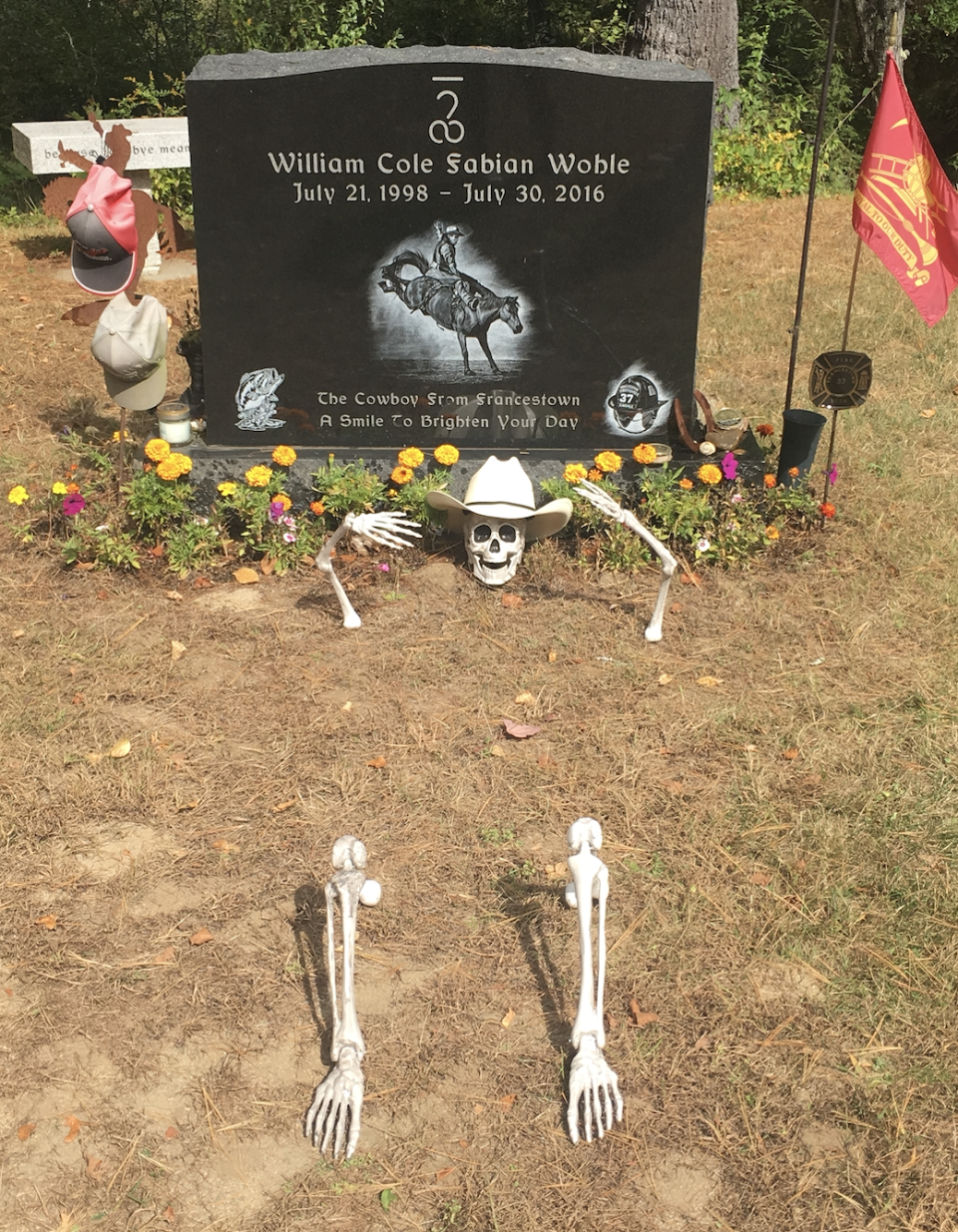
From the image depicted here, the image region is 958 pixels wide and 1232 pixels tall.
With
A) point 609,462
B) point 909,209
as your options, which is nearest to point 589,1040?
point 609,462

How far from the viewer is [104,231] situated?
19.5 ft

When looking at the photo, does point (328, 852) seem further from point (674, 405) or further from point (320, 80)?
point (320, 80)

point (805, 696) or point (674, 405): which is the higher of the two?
point (674, 405)

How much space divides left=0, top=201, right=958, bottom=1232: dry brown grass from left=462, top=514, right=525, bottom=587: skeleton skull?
117 mm

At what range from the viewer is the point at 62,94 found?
51.5 feet

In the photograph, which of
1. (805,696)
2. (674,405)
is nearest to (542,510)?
(674,405)

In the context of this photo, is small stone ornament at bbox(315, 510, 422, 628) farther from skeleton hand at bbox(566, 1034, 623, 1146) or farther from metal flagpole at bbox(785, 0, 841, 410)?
skeleton hand at bbox(566, 1034, 623, 1146)

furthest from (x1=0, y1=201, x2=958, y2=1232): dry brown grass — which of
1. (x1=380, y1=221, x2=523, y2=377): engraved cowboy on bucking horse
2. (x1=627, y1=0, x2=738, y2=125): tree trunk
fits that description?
(x1=627, y1=0, x2=738, y2=125): tree trunk

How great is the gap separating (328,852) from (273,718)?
0.87 meters

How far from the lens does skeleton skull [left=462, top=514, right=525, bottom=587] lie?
18.5ft

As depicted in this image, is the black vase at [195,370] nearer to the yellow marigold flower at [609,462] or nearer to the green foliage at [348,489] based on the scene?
the green foliage at [348,489]

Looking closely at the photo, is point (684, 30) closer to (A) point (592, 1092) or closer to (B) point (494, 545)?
(B) point (494, 545)

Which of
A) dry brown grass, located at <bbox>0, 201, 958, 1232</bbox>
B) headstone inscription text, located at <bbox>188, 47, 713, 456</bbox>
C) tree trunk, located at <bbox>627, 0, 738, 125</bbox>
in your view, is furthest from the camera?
tree trunk, located at <bbox>627, 0, 738, 125</bbox>

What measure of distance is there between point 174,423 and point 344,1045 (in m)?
3.81
